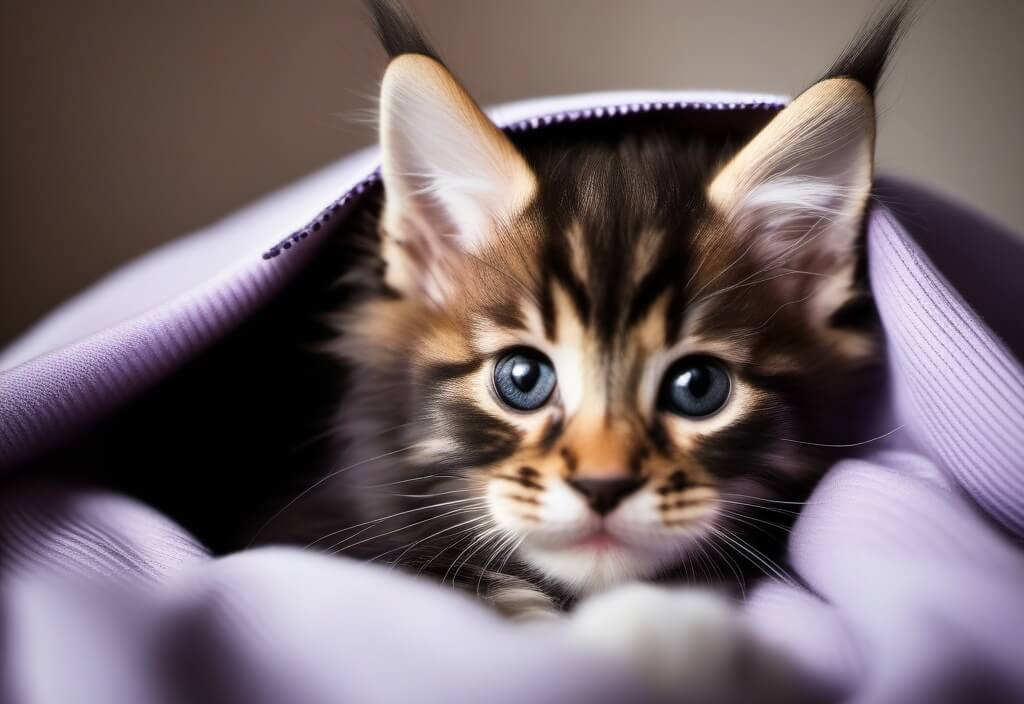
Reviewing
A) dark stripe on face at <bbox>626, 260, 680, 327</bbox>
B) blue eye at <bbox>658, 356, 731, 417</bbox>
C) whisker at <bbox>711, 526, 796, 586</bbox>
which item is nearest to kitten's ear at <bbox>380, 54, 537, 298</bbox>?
dark stripe on face at <bbox>626, 260, 680, 327</bbox>

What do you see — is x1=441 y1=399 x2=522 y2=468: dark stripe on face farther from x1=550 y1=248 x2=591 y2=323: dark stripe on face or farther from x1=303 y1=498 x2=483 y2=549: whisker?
x1=550 y1=248 x2=591 y2=323: dark stripe on face

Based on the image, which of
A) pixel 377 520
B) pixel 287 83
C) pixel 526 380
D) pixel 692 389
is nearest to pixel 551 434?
pixel 526 380

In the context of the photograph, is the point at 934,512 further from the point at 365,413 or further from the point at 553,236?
the point at 365,413

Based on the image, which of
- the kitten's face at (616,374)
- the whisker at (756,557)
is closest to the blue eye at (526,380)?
the kitten's face at (616,374)

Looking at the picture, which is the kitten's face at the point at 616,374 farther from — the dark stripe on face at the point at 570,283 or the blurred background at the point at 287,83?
the blurred background at the point at 287,83

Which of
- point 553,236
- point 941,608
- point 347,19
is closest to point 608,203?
point 553,236

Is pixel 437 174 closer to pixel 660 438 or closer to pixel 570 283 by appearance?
pixel 570 283
